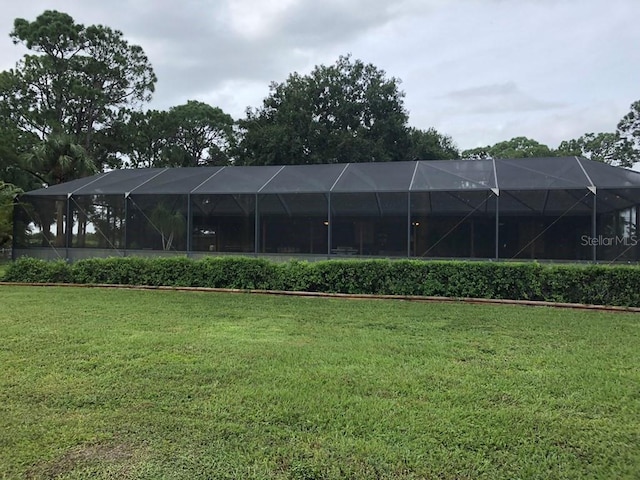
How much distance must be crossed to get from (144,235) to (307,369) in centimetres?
1060

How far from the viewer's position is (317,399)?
117 inches

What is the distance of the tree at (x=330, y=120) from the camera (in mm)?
23422

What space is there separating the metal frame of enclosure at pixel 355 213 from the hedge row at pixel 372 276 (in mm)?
3273

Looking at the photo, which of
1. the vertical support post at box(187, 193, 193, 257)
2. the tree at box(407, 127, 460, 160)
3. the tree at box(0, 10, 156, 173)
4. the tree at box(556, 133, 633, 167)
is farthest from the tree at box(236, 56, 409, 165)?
the tree at box(556, 133, 633, 167)

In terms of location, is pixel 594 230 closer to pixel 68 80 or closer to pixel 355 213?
pixel 355 213

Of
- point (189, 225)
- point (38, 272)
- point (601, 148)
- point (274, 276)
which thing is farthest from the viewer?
point (601, 148)

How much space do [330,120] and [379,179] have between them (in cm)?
1352

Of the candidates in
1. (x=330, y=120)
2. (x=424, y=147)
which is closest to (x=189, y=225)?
(x=330, y=120)

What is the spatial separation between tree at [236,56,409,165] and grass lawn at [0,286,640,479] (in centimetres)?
1882

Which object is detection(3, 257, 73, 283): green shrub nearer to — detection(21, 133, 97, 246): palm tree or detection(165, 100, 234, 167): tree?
detection(21, 133, 97, 246): palm tree

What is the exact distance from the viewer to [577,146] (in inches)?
1411

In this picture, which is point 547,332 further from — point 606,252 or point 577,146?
point 577,146

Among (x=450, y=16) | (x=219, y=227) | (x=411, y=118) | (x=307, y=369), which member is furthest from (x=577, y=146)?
(x=307, y=369)

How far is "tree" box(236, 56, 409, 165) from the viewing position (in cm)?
2342
